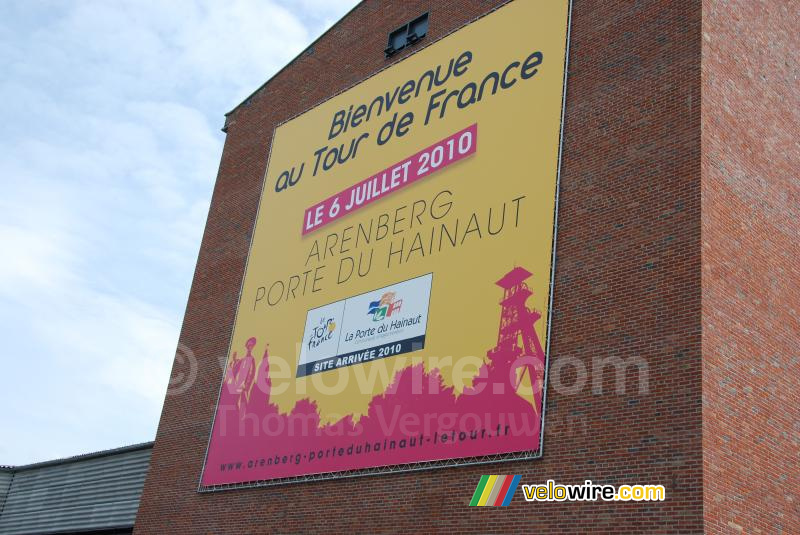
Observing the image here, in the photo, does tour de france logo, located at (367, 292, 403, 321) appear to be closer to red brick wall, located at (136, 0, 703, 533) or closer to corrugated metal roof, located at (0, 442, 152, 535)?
red brick wall, located at (136, 0, 703, 533)

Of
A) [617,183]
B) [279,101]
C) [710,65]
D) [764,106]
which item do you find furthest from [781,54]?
[279,101]

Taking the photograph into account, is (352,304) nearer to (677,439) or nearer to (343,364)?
(343,364)

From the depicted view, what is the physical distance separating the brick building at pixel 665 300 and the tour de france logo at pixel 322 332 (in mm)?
2918

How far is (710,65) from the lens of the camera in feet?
48.5

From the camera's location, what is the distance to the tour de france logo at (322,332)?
18.7 metres

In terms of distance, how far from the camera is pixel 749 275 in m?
14.2

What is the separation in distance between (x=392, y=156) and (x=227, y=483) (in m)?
7.63

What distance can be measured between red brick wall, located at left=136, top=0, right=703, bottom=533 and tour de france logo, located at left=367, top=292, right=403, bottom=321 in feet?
10.3

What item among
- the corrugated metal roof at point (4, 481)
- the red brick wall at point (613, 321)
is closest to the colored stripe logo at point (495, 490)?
the red brick wall at point (613, 321)

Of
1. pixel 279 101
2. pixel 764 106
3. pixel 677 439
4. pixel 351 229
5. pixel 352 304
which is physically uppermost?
pixel 279 101

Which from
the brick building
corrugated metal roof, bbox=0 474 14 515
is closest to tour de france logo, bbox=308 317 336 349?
the brick building
